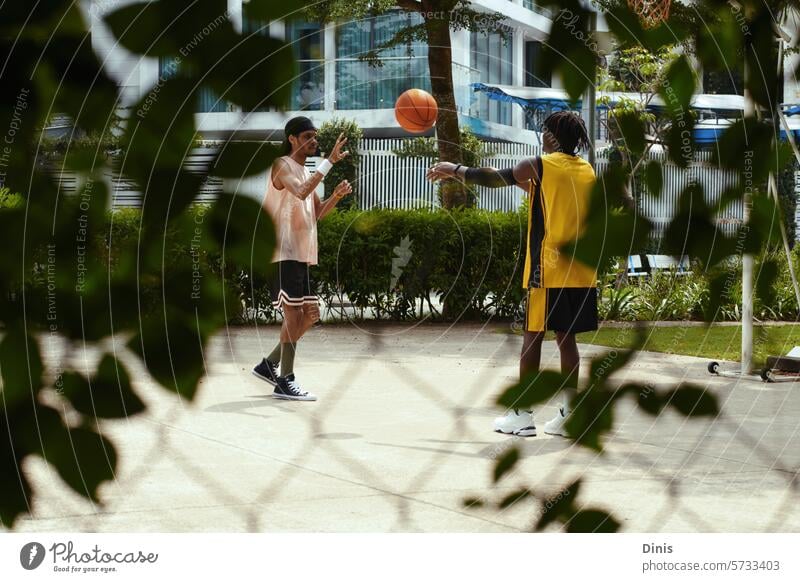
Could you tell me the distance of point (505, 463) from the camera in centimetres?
105

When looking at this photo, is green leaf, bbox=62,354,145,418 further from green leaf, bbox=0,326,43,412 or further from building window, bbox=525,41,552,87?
building window, bbox=525,41,552,87

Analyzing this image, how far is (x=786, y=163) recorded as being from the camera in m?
1.05

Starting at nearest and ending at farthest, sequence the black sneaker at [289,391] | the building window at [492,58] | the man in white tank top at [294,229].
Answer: the man in white tank top at [294,229] → the building window at [492,58] → the black sneaker at [289,391]

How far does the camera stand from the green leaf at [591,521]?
111cm

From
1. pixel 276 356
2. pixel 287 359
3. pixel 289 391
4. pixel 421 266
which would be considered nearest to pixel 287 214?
pixel 289 391

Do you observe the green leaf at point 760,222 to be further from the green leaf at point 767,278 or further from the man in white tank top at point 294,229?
the man in white tank top at point 294,229

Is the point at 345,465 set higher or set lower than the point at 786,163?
lower

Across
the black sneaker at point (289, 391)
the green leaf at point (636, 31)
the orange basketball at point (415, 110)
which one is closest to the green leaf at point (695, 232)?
the green leaf at point (636, 31)

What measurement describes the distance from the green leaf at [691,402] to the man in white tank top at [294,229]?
1.21 ft

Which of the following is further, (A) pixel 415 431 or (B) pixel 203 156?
(A) pixel 415 431

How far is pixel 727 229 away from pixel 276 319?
24.0ft

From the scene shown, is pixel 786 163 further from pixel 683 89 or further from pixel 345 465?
pixel 345 465

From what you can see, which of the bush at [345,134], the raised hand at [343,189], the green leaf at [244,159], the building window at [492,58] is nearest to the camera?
the green leaf at [244,159]
